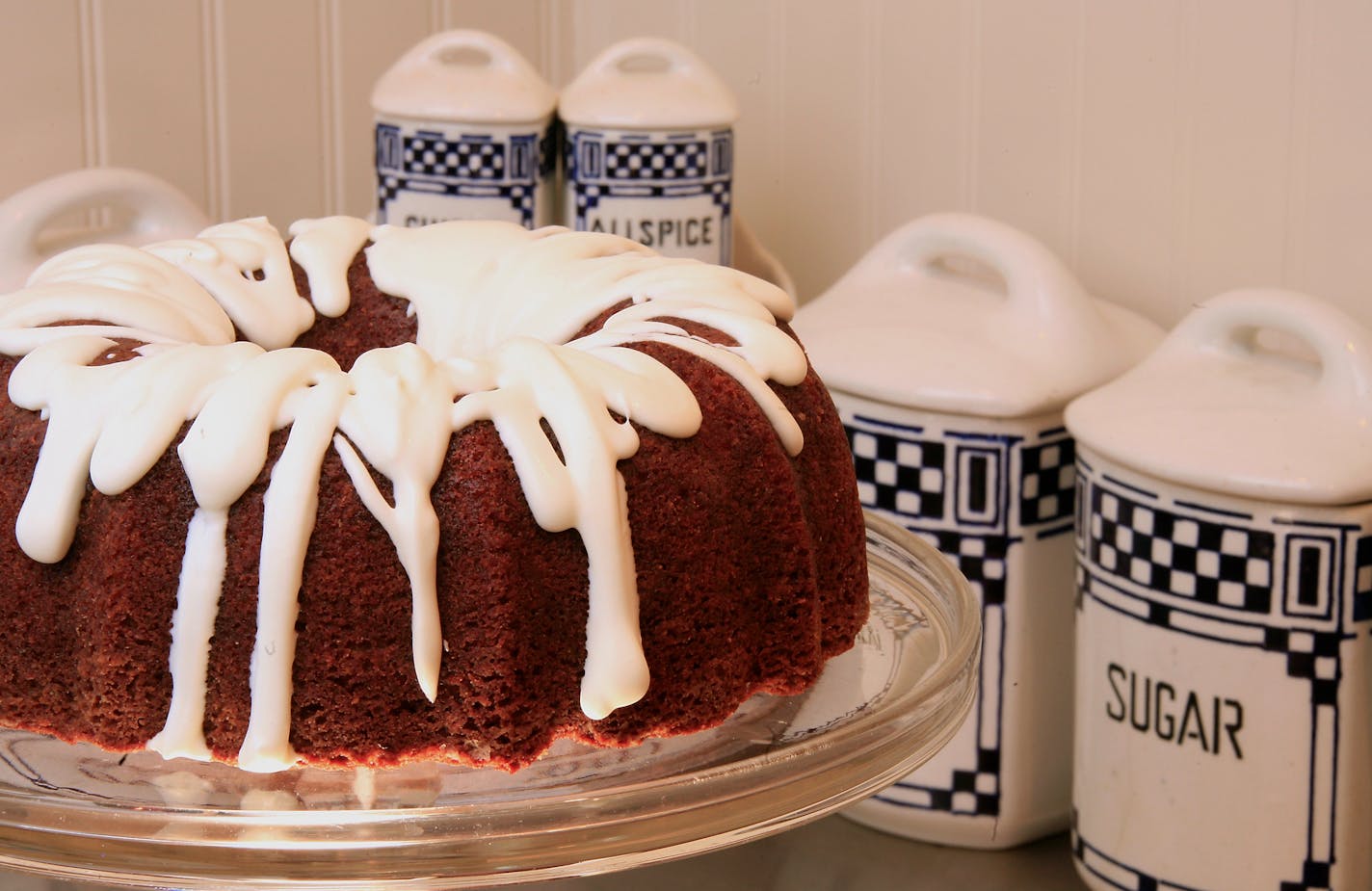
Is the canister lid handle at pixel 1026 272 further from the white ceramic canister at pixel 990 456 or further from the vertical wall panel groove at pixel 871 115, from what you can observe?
the vertical wall panel groove at pixel 871 115

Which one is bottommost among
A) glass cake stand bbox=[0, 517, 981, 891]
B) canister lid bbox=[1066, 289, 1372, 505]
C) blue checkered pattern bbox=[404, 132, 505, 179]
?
glass cake stand bbox=[0, 517, 981, 891]

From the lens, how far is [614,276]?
34.4 inches

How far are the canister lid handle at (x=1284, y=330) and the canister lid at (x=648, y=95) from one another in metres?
0.44

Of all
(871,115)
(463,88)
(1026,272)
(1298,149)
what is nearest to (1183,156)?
(1298,149)

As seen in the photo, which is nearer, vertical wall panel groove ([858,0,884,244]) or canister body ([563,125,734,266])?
canister body ([563,125,734,266])

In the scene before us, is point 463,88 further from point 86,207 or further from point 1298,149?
point 1298,149

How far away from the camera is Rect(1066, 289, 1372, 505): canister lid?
0.99 m

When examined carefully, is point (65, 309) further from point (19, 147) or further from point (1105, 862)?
point (1105, 862)

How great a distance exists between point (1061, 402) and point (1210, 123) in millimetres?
309

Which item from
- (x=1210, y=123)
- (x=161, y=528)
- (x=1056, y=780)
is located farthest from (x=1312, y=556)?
(x=161, y=528)

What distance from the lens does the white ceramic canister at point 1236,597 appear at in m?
1.01

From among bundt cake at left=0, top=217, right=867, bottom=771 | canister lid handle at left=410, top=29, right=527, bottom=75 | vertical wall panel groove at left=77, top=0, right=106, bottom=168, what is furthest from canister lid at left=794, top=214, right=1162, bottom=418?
vertical wall panel groove at left=77, top=0, right=106, bottom=168

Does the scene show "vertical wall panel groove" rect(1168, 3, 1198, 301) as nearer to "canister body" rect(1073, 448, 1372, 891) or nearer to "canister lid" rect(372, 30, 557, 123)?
"canister body" rect(1073, 448, 1372, 891)

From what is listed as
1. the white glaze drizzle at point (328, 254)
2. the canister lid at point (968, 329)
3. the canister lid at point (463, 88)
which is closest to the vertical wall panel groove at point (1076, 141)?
the canister lid at point (968, 329)
